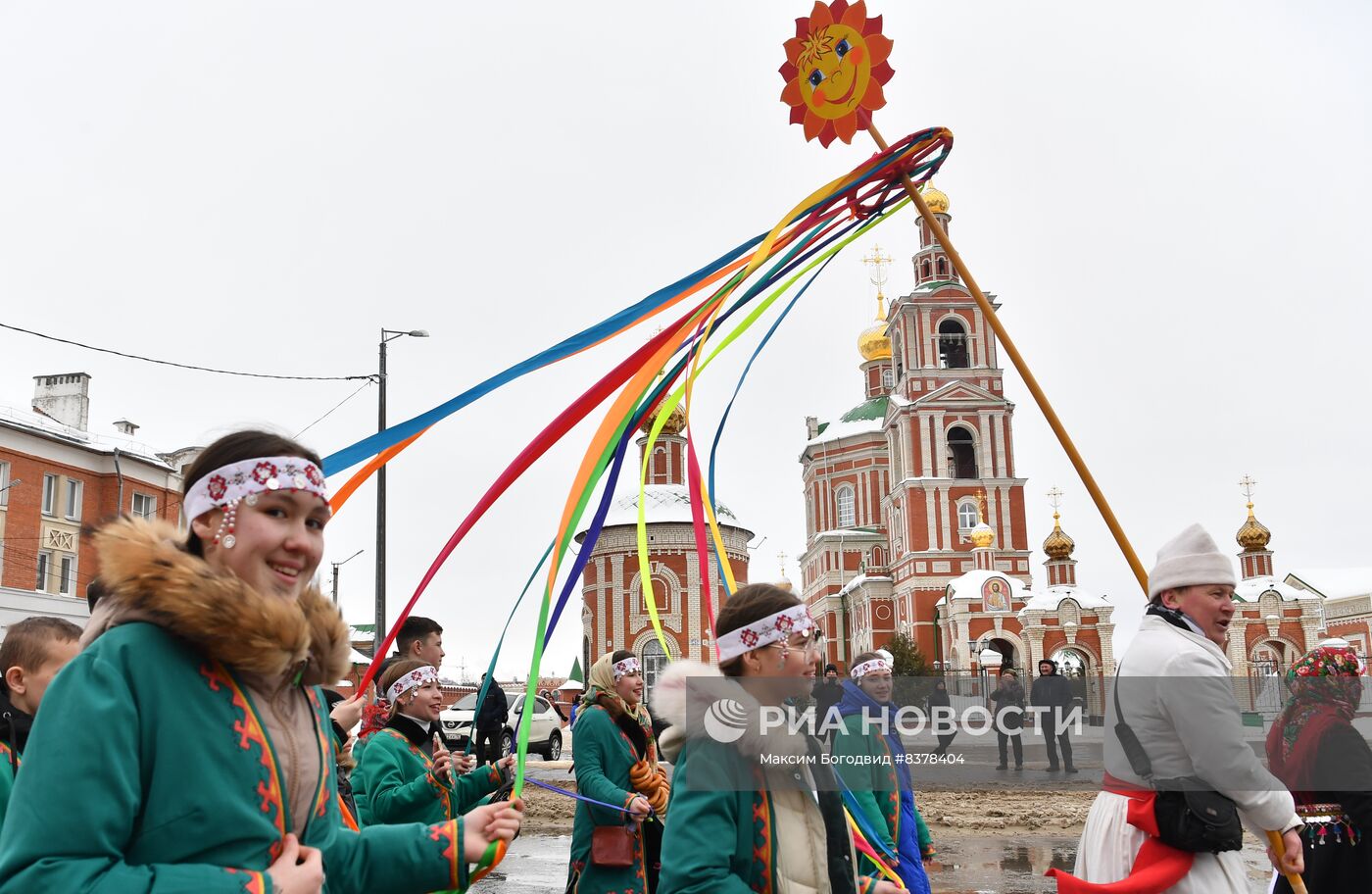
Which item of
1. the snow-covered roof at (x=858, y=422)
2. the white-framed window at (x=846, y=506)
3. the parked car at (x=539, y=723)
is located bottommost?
the parked car at (x=539, y=723)

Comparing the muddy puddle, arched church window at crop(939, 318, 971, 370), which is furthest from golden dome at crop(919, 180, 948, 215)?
the muddy puddle

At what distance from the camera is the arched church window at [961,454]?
56.6 meters

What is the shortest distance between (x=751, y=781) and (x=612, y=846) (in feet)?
9.59

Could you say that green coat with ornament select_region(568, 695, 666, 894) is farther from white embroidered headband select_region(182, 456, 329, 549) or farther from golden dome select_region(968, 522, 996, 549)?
golden dome select_region(968, 522, 996, 549)

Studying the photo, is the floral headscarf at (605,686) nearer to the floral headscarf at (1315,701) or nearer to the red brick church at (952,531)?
the floral headscarf at (1315,701)

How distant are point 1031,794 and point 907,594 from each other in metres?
39.1

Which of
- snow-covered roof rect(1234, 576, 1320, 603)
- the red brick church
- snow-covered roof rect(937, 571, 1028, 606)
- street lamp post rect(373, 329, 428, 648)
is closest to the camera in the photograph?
street lamp post rect(373, 329, 428, 648)

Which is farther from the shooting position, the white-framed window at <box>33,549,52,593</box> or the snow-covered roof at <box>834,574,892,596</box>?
the snow-covered roof at <box>834,574,892,596</box>

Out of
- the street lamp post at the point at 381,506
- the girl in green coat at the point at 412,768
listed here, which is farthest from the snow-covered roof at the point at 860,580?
the girl in green coat at the point at 412,768

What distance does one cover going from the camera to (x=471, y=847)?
2.37 meters

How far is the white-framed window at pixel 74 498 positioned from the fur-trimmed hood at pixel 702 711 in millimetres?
36427

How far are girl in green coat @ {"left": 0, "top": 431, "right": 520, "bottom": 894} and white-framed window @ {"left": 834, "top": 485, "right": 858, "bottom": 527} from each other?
66.2 metres

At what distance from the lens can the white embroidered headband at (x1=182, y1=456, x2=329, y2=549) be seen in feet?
7.30

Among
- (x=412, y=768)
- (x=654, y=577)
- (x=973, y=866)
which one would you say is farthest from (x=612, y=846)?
(x=654, y=577)
